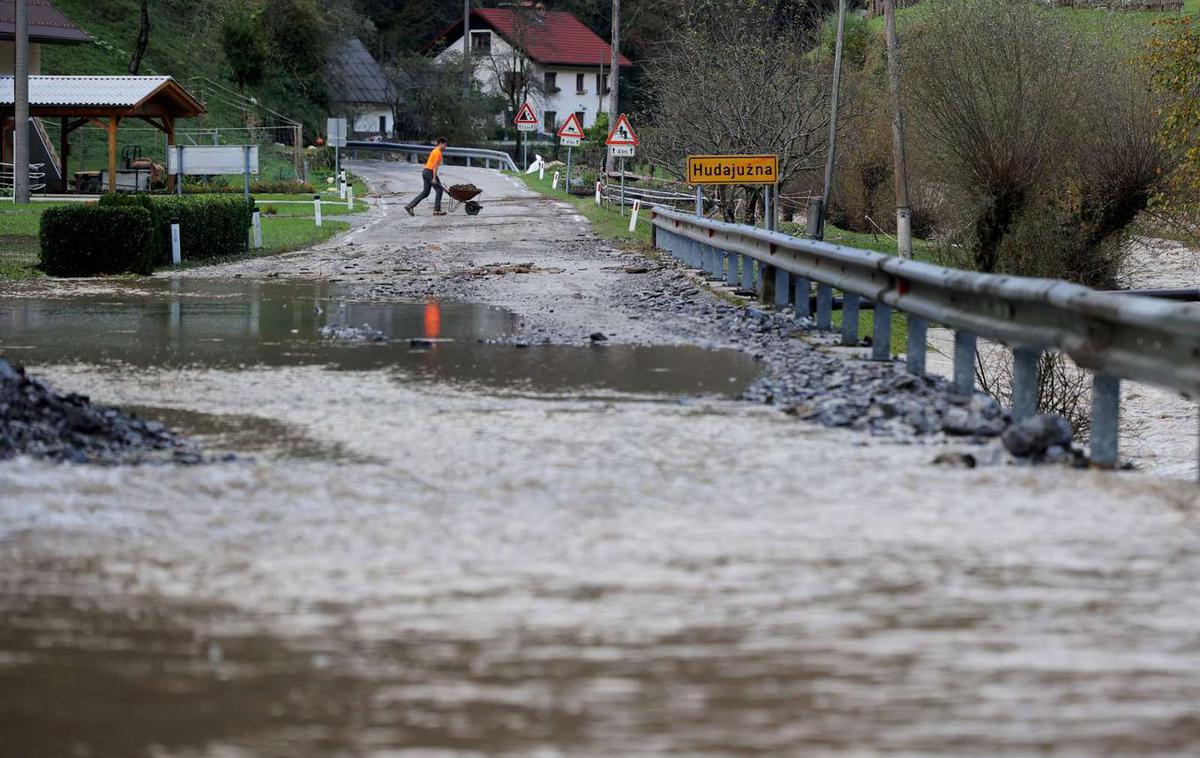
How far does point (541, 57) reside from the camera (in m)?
116

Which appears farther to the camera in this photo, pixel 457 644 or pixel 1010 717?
pixel 457 644

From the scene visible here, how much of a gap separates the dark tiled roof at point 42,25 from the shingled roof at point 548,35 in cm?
4825

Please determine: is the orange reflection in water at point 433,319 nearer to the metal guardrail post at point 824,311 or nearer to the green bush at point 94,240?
the metal guardrail post at point 824,311

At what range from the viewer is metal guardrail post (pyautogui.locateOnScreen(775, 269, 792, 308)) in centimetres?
1752

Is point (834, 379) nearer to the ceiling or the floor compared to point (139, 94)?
nearer to the floor

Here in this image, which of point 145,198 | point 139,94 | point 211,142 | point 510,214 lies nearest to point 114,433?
point 145,198

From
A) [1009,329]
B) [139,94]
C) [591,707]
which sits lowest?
[591,707]

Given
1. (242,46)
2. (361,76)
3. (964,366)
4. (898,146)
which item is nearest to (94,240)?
(964,366)

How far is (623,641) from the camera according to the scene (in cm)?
498

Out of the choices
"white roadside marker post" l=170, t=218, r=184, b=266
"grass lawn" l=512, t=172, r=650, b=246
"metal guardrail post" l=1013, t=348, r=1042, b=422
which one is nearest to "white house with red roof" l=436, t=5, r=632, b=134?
"grass lawn" l=512, t=172, r=650, b=246

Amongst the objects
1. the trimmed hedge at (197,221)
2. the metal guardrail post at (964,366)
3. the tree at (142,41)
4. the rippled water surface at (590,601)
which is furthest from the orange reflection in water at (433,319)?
the tree at (142,41)

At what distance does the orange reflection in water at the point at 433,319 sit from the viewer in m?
15.2

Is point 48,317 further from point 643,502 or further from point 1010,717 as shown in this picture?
point 1010,717

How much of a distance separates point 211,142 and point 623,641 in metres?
69.2
